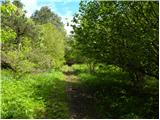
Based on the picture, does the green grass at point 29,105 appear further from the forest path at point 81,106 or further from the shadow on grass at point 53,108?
the forest path at point 81,106

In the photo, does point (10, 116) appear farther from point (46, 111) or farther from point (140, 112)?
point (140, 112)

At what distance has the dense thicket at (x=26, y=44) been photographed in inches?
1141

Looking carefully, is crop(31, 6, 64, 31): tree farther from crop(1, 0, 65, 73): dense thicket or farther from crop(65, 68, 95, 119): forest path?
crop(65, 68, 95, 119): forest path

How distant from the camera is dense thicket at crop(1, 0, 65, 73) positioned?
95.1ft

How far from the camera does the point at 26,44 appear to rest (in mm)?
36062

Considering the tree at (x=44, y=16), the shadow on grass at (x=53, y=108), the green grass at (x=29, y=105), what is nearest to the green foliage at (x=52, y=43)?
the shadow on grass at (x=53, y=108)

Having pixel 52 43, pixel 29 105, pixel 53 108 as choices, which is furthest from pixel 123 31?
pixel 52 43

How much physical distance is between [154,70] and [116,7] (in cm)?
543

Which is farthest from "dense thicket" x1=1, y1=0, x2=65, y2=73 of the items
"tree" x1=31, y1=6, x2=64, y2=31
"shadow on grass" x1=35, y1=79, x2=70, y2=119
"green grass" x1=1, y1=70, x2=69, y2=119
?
"tree" x1=31, y1=6, x2=64, y2=31

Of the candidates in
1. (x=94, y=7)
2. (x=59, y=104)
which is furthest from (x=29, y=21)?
(x=59, y=104)

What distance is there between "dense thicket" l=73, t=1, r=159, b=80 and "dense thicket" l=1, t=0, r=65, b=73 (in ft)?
15.6

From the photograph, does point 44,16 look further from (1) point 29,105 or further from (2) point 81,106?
(1) point 29,105

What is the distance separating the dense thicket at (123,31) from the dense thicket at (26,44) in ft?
15.6

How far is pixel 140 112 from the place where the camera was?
55.6 ft
